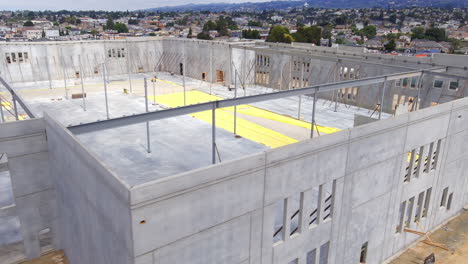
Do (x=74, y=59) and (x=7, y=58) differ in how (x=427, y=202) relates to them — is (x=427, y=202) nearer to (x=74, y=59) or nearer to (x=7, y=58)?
(x=74, y=59)

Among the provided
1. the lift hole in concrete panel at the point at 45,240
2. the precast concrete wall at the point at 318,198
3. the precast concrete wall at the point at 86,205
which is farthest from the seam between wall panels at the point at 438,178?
the lift hole in concrete panel at the point at 45,240

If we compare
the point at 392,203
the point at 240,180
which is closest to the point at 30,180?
the point at 240,180

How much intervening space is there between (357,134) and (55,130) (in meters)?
10.3

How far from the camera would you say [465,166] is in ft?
67.4

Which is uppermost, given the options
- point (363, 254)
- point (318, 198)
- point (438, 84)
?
point (438, 84)

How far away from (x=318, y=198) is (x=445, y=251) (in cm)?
957

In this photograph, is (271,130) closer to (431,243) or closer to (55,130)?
(431,243)

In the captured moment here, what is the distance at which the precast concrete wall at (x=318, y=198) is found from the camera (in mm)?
9297

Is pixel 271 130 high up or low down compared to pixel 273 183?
down

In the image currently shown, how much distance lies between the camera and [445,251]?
1827cm

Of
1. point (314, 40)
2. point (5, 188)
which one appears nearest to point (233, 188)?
point (5, 188)

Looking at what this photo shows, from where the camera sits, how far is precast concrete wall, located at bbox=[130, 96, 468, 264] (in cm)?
930

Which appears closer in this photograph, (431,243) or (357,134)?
(357,134)

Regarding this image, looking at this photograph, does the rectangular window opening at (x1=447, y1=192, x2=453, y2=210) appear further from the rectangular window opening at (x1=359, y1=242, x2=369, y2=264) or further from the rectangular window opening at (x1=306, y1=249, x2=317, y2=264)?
the rectangular window opening at (x1=306, y1=249, x2=317, y2=264)
